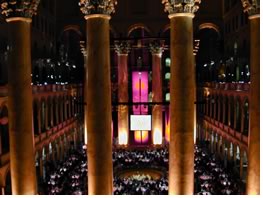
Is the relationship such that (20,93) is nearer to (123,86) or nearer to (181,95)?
(181,95)

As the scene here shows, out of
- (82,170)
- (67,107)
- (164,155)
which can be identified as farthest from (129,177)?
(67,107)

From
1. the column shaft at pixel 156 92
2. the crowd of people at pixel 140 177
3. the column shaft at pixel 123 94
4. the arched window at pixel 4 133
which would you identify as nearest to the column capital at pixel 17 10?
the arched window at pixel 4 133

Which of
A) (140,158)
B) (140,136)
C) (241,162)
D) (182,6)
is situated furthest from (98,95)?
(140,136)

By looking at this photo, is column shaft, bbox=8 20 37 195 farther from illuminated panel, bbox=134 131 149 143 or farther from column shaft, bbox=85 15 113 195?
illuminated panel, bbox=134 131 149 143

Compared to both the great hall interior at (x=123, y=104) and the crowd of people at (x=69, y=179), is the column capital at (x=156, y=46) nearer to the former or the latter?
the great hall interior at (x=123, y=104)

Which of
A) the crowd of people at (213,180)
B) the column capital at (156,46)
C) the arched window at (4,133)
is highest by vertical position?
the column capital at (156,46)

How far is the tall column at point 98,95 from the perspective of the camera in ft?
42.5

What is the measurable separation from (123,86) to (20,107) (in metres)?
28.0

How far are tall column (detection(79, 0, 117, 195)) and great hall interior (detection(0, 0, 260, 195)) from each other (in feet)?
0.11

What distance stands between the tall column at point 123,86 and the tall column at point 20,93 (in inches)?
1057

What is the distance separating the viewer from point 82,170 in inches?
1336

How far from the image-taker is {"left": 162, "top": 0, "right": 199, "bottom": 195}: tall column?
497 inches

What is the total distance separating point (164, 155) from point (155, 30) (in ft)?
47.5

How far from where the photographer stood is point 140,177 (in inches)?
1262
